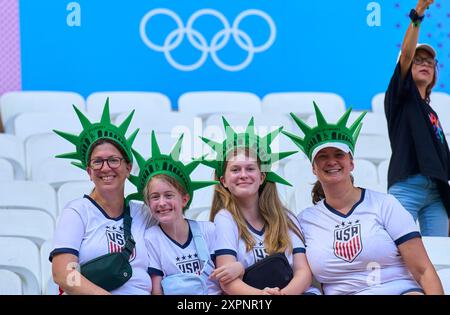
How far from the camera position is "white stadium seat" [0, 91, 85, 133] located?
16.2 feet

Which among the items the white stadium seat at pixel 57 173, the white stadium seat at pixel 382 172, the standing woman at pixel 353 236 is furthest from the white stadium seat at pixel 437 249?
the white stadium seat at pixel 57 173

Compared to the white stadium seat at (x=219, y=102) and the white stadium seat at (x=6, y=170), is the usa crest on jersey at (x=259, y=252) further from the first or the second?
the white stadium seat at (x=219, y=102)

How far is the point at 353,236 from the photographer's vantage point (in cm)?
291

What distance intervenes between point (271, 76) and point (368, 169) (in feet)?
4.53

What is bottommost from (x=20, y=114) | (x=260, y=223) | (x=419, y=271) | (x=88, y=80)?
(x=419, y=271)

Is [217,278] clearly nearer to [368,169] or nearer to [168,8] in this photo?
[368,169]

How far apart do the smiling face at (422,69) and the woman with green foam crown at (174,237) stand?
3.39 ft

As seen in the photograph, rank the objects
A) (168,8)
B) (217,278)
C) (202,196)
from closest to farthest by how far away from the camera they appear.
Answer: (217,278) → (202,196) → (168,8)

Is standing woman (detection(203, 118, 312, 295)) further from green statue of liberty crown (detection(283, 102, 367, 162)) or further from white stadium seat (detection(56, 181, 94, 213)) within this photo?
white stadium seat (detection(56, 181, 94, 213))

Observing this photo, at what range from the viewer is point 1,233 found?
3.51 metres

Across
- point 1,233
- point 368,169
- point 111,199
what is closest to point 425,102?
point 368,169

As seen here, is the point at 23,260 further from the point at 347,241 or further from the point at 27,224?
the point at 347,241

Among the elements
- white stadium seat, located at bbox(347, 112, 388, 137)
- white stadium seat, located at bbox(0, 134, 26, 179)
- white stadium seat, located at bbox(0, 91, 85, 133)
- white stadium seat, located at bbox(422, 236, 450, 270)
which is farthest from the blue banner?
white stadium seat, located at bbox(422, 236, 450, 270)

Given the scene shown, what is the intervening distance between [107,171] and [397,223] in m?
0.95
